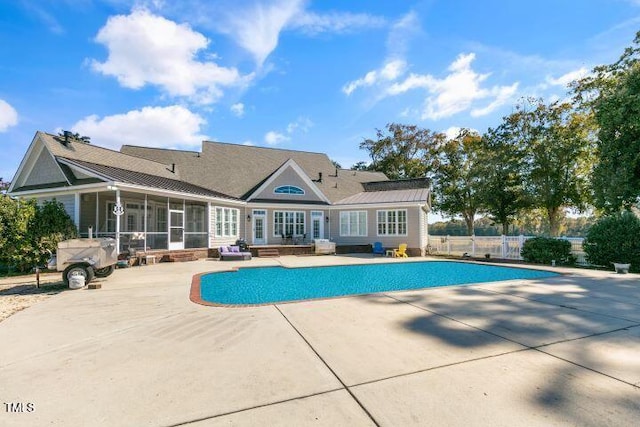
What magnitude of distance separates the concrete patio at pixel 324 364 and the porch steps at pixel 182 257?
8.08 metres

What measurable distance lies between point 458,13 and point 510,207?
24578 millimetres

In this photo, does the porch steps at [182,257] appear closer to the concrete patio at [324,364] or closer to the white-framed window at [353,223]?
the concrete patio at [324,364]

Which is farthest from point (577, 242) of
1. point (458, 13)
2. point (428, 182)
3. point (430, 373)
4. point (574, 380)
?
point (430, 373)

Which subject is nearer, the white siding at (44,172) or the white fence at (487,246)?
the white fence at (487,246)

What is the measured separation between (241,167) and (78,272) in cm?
1564

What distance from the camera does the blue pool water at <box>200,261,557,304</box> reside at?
8.62 metres

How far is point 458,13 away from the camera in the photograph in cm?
1069

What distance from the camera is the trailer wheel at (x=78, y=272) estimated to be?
28.8 feet

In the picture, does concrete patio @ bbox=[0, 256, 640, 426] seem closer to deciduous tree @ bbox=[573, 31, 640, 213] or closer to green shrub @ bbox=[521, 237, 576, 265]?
green shrub @ bbox=[521, 237, 576, 265]

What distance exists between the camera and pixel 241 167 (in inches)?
928

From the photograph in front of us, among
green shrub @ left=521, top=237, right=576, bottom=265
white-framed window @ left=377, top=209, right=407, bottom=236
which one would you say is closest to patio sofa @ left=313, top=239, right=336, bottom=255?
white-framed window @ left=377, top=209, right=407, bottom=236

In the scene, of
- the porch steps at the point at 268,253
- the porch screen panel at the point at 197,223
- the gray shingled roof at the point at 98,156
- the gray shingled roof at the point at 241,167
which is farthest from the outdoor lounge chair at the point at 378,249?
the gray shingled roof at the point at 98,156

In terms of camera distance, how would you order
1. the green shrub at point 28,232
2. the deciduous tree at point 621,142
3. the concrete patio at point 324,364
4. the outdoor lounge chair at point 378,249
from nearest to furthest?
the concrete patio at point 324,364 → the green shrub at point 28,232 → the deciduous tree at point 621,142 → the outdoor lounge chair at point 378,249

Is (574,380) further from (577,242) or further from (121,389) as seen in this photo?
(577,242)
